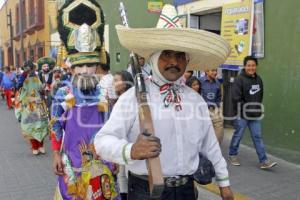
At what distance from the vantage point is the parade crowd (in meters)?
2.46

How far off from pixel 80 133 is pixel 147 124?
1351mm

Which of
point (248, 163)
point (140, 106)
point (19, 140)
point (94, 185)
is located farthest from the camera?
point (19, 140)

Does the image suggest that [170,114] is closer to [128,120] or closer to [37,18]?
[128,120]

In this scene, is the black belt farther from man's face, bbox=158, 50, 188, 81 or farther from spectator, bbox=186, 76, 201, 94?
spectator, bbox=186, 76, 201, 94

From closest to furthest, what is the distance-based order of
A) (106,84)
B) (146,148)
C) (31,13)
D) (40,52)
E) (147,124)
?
1. (146,148)
2. (147,124)
3. (106,84)
4. (40,52)
5. (31,13)

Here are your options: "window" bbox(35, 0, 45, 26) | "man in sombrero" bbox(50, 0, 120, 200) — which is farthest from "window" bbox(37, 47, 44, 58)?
"man in sombrero" bbox(50, 0, 120, 200)

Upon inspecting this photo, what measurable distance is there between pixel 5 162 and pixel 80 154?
414 centimetres

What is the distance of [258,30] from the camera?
7398 mm

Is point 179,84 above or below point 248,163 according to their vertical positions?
above

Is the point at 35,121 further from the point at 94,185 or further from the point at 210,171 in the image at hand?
the point at 210,171

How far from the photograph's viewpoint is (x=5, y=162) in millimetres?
7191

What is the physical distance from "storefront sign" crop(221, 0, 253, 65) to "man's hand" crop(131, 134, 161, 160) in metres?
5.75

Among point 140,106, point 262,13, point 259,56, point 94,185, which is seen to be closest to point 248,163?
point 259,56

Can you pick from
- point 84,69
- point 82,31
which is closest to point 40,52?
point 82,31
